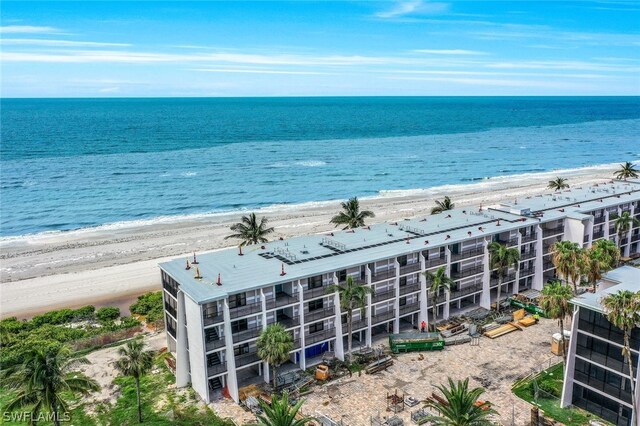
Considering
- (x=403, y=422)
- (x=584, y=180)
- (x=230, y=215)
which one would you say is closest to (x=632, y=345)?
(x=403, y=422)

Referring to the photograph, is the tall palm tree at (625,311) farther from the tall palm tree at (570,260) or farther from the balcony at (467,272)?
the balcony at (467,272)

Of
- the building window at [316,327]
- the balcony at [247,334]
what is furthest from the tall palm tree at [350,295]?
the balcony at [247,334]

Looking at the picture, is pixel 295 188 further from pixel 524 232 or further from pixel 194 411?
pixel 194 411

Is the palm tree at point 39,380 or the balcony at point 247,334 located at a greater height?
the palm tree at point 39,380

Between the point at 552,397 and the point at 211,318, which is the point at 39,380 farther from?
the point at 552,397

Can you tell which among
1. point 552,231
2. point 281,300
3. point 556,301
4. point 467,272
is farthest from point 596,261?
point 281,300
